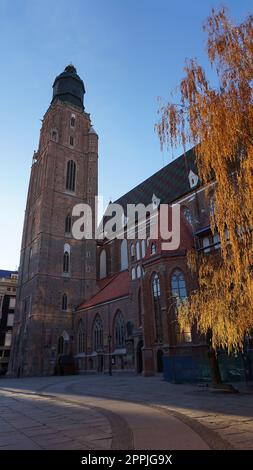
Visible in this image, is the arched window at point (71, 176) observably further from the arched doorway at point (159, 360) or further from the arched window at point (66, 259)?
the arched doorway at point (159, 360)

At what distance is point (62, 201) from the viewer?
46.1m

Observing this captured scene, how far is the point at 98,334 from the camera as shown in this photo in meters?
37.7

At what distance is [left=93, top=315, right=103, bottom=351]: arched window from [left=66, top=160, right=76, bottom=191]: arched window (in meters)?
20.2

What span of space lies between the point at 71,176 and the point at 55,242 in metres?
11.3

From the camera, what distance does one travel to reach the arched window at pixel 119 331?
108 ft

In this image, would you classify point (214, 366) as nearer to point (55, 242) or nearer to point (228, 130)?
point (228, 130)

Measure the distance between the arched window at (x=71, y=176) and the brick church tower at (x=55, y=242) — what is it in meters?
0.04

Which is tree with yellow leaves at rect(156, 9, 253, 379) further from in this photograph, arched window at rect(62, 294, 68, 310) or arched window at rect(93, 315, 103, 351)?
arched window at rect(62, 294, 68, 310)

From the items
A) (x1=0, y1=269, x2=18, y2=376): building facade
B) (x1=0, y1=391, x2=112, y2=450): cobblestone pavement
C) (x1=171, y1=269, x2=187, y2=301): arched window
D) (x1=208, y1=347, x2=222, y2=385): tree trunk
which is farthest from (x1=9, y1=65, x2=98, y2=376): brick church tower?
(x1=0, y1=391, x2=112, y2=450): cobblestone pavement

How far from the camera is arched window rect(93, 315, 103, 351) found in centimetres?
3694

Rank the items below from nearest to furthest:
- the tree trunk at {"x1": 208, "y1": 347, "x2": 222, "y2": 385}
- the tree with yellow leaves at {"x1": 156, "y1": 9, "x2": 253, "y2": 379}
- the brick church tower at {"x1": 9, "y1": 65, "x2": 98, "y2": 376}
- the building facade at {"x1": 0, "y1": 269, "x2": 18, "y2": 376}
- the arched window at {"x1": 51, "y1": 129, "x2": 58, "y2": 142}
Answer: the tree with yellow leaves at {"x1": 156, "y1": 9, "x2": 253, "y2": 379} < the tree trunk at {"x1": 208, "y1": 347, "x2": 222, "y2": 385} < the brick church tower at {"x1": 9, "y1": 65, "x2": 98, "y2": 376} < the arched window at {"x1": 51, "y1": 129, "x2": 58, "y2": 142} < the building facade at {"x1": 0, "y1": 269, "x2": 18, "y2": 376}

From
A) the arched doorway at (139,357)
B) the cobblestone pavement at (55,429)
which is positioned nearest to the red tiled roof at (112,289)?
the arched doorway at (139,357)
